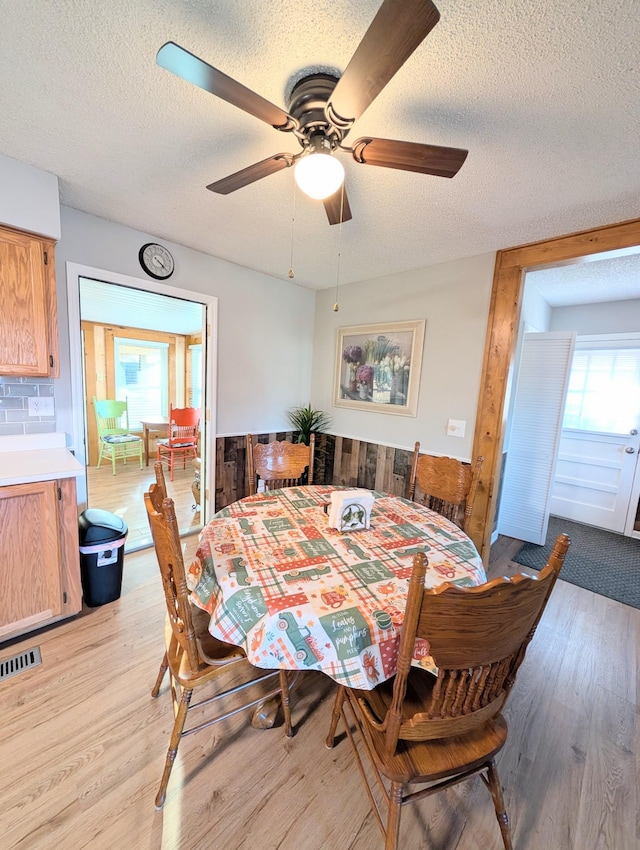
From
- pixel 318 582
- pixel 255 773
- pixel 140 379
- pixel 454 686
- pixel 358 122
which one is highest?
pixel 358 122

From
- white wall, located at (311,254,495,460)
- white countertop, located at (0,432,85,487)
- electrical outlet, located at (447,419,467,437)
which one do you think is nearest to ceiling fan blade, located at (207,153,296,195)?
white countertop, located at (0,432,85,487)

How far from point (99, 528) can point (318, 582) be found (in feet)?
5.40

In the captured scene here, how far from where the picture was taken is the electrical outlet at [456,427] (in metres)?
2.64

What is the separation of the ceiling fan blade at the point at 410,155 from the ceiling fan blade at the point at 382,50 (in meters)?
0.13

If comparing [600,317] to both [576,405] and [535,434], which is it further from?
[535,434]

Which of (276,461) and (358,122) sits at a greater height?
(358,122)

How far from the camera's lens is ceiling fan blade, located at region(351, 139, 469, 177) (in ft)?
3.66

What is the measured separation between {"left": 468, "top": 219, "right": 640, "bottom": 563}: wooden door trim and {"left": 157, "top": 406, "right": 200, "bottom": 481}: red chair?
4.00m

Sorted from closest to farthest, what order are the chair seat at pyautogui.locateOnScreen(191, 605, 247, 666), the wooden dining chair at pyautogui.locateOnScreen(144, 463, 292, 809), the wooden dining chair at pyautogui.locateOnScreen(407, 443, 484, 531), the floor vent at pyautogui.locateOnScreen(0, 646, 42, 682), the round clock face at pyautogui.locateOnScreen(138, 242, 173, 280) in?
the wooden dining chair at pyautogui.locateOnScreen(144, 463, 292, 809), the chair seat at pyautogui.locateOnScreen(191, 605, 247, 666), the floor vent at pyautogui.locateOnScreen(0, 646, 42, 682), the wooden dining chair at pyautogui.locateOnScreen(407, 443, 484, 531), the round clock face at pyautogui.locateOnScreen(138, 242, 173, 280)

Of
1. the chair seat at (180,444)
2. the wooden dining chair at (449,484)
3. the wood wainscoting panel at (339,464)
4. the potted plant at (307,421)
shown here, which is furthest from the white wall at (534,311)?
the chair seat at (180,444)

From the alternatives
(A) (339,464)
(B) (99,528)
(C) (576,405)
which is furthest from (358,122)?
(C) (576,405)

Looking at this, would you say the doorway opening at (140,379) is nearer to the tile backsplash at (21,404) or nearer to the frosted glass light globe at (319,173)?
the tile backsplash at (21,404)

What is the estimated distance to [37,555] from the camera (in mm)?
1771

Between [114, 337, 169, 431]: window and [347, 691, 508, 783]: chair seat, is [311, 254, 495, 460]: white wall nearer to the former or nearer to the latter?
[347, 691, 508, 783]: chair seat
